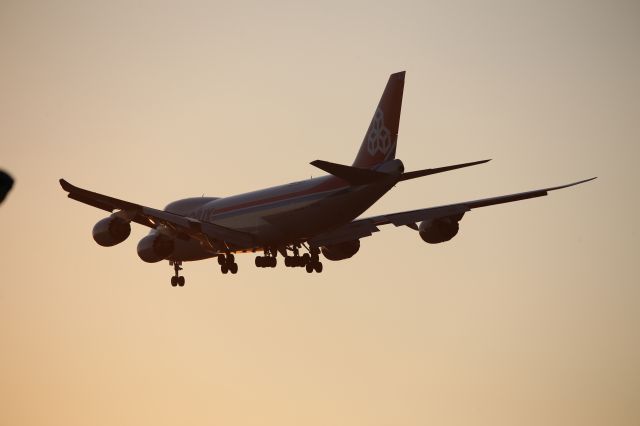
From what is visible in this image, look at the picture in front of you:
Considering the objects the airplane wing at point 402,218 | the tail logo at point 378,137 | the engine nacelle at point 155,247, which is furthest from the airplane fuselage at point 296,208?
the airplane wing at point 402,218

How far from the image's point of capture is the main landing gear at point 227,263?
46.3m

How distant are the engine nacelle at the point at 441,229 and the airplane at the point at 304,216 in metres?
0.05

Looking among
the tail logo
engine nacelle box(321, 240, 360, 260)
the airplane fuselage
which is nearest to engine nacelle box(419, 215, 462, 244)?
engine nacelle box(321, 240, 360, 260)

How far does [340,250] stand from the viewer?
5003cm

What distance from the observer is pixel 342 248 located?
50.0 m

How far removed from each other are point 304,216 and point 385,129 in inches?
226

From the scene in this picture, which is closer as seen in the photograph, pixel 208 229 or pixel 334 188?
pixel 334 188

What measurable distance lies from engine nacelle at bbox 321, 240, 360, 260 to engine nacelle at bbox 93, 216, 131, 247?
11859 mm

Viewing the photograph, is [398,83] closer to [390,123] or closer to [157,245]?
[390,123]

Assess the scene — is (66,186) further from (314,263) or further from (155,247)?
(314,263)

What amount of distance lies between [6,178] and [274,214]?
1539 inches

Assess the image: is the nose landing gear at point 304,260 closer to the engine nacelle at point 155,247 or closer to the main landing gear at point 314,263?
the main landing gear at point 314,263

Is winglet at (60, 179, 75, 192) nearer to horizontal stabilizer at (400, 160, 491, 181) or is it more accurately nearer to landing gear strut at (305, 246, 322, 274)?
landing gear strut at (305, 246, 322, 274)

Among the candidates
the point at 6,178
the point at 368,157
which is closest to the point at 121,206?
the point at 368,157
